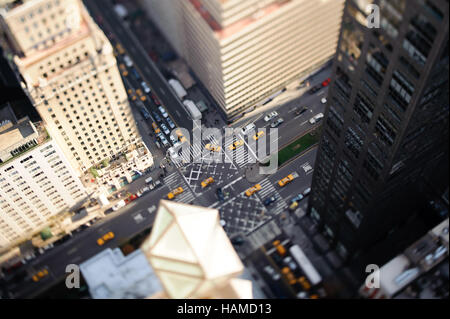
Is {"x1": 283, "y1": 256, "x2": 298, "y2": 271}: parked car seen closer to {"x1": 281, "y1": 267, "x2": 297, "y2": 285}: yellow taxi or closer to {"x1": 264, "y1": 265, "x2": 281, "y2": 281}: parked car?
{"x1": 281, "y1": 267, "x2": 297, "y2": 285}: yellow taxi

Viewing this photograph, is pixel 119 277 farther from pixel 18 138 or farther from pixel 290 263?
pixel 290 263

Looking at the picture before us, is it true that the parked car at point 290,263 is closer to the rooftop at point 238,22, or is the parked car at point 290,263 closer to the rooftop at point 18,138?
the rooftop at point 238,22

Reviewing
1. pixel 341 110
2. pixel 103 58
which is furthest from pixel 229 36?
pixel 341 110

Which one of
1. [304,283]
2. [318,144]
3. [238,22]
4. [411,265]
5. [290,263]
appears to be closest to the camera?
[411,265]

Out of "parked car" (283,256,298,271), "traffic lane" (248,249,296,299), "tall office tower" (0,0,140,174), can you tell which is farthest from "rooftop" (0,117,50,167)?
"parked car" (283,256,298,271)

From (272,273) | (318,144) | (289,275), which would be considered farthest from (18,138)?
(289,275)

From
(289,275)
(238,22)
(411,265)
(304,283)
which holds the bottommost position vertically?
(411,265)

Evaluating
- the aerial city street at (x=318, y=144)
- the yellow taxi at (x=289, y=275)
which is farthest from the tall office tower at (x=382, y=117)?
the yellow taxi at (x=289, y=275)
